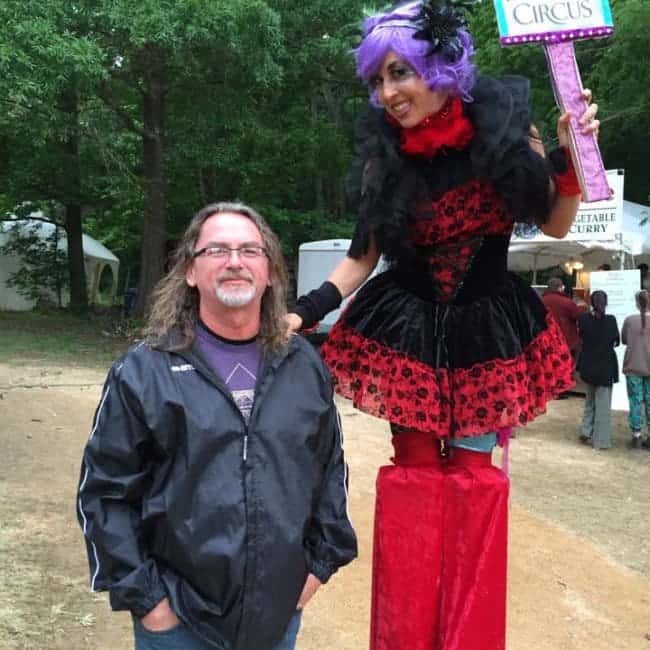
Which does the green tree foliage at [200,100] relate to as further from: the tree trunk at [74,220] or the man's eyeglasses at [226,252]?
the man's eyeglasses at [226,252]

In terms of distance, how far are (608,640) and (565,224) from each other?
204 centimetres

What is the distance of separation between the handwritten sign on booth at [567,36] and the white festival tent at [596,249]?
5.94 m

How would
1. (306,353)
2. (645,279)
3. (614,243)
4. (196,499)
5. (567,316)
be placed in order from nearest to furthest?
(196,499)
(306,353)
(614,243)
(567,316)
(645,279)

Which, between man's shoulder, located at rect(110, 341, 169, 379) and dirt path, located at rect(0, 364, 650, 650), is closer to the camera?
man's shoulder, located at rect(110, 341, 169, 379)

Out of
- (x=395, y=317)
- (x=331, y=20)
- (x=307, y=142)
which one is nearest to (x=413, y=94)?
(x=395, y=317)

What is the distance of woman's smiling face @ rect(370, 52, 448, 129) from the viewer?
6.39 feet

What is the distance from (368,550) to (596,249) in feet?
23.9

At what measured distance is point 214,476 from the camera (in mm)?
1668

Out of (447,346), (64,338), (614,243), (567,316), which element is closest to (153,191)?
(64,338)

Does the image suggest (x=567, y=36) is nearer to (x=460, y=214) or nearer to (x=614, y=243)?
(x=460, y=214)

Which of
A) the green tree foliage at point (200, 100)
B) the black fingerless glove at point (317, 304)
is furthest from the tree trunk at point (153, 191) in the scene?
the black fingerless glove at point (317, 304)

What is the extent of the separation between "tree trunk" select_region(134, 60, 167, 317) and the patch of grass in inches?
33.4
